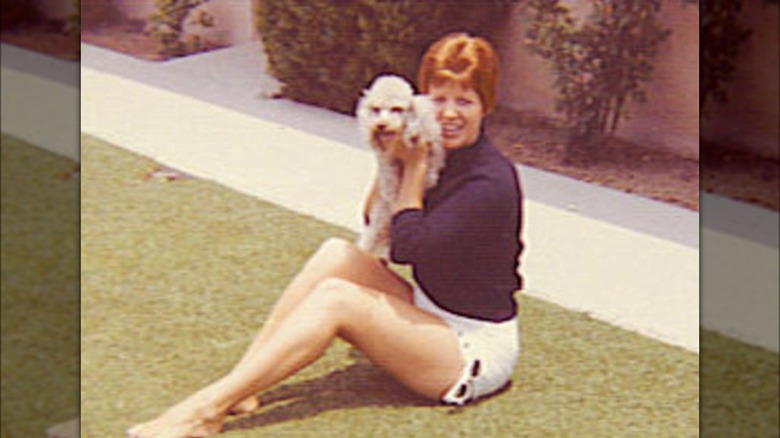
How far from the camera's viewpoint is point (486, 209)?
1.50 meters

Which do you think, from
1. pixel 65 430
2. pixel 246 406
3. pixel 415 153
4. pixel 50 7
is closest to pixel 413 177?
pixel 415 153

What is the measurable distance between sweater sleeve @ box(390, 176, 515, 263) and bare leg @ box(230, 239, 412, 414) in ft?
0.10

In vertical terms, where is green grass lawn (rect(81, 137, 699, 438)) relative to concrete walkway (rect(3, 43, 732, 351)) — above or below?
below

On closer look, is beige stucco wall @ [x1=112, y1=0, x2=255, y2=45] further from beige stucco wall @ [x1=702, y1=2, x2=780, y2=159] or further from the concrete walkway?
beige stucco wall @ [x1=702, y1=2, x2=780, y2=159]

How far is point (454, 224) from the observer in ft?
4.88

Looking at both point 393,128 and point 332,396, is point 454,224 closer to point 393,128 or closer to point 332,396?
point 393,128

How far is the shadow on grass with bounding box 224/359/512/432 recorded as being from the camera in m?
1.54

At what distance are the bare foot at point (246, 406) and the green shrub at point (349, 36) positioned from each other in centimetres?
39

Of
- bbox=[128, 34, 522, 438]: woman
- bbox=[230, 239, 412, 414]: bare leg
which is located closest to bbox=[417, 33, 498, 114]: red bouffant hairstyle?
bbox=[128, 34, 522, 438]: woman

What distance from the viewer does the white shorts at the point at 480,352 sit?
1.55 m

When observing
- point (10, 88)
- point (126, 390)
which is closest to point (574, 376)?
point (126, 390)

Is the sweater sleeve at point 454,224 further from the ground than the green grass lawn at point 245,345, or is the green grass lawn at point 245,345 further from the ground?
the sweater sleeve at point 454,224

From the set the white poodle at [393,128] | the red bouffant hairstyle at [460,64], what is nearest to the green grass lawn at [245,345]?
the white poodle at [393,128]

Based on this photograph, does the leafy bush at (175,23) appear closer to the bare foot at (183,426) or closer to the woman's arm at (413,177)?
the woman's arm at (413,177)
